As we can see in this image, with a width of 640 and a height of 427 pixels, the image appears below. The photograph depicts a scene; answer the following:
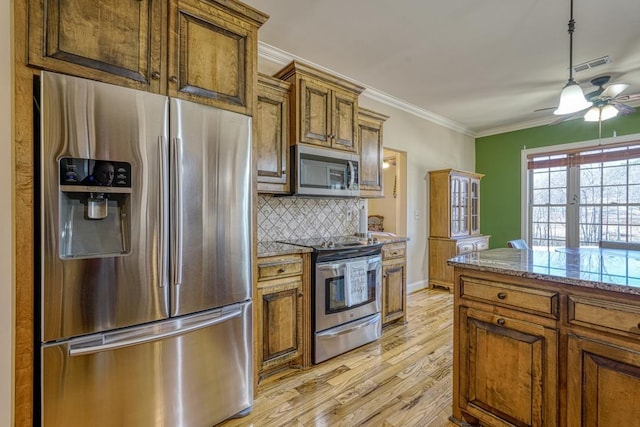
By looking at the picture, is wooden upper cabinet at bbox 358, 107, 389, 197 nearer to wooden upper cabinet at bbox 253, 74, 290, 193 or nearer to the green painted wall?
wooden upper cabinet at bbox 253, 74, 290, 193

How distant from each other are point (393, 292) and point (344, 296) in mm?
815

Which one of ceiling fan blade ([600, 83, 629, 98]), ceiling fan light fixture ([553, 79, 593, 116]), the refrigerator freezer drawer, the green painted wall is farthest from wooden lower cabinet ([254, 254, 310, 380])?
the green painted wall

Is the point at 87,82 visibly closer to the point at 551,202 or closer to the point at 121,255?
the point at 121,255

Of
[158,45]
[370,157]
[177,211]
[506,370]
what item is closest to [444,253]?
[370,157]

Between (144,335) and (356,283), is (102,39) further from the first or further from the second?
(356,283)

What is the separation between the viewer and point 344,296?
257 cm

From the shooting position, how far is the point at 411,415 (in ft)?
6.03

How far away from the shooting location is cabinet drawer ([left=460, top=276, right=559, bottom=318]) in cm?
138

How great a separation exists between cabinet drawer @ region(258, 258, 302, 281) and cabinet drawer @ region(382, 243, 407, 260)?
1.07 metres

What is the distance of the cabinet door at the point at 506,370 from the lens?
1.40 meters

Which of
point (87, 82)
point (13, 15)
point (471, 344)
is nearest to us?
point (13, 15)

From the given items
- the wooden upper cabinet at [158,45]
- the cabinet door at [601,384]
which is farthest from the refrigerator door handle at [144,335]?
the cabinet door at [601,384]

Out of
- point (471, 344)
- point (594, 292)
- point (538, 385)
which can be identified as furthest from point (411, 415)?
point (594, 292)

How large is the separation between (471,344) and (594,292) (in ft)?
2.12
